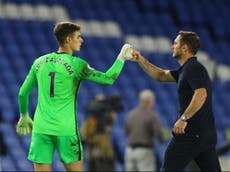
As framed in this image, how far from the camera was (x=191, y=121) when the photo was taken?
827 centimetres

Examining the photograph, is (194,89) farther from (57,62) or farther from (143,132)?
(143,132)

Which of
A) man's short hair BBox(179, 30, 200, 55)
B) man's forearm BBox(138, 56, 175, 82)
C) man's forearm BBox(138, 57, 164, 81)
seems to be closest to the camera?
man's short hair BBox(179, 30, 200, 55)

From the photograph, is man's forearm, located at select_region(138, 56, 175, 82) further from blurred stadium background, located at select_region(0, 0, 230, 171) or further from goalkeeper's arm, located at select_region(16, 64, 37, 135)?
blurred stadium background, located at select_region(0, 0, 230, 171)

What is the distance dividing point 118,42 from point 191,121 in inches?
469

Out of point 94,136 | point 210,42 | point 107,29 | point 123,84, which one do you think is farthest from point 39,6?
point 94,136

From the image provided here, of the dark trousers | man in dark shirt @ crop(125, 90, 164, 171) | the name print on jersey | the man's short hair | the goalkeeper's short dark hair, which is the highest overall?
the goalkeeper's short dark hair

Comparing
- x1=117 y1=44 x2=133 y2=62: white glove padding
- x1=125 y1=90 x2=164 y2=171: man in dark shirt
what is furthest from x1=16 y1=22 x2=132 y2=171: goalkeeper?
x1=125 y1=90 x2=164 y2=171: man in dark shirt

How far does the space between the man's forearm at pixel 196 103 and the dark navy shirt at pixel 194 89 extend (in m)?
0.05

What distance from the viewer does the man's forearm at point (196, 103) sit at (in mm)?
7992

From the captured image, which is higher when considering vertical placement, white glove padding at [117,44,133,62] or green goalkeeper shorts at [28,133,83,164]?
white glove padding at [117,44,133,62]

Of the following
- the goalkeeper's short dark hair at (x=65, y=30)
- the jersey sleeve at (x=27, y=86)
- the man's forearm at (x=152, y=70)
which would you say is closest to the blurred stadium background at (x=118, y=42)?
the man's forearm at (x=152, y=70)

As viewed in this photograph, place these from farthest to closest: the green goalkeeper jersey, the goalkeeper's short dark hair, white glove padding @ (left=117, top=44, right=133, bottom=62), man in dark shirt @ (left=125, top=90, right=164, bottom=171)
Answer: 1. man in dark shirt @ (left=125, top=90, right=164, bottom=171)
2. white glove padding @ (left=117, top=44, right=133, bottom=62)
3. the goalkeeper's short dark hair
4. the green goalkeeper jersey

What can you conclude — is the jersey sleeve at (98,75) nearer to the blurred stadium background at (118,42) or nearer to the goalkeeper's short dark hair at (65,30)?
the goalkeeper's short dark hair at (65,30)

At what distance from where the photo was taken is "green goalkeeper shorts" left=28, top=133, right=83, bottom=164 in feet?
25.8
